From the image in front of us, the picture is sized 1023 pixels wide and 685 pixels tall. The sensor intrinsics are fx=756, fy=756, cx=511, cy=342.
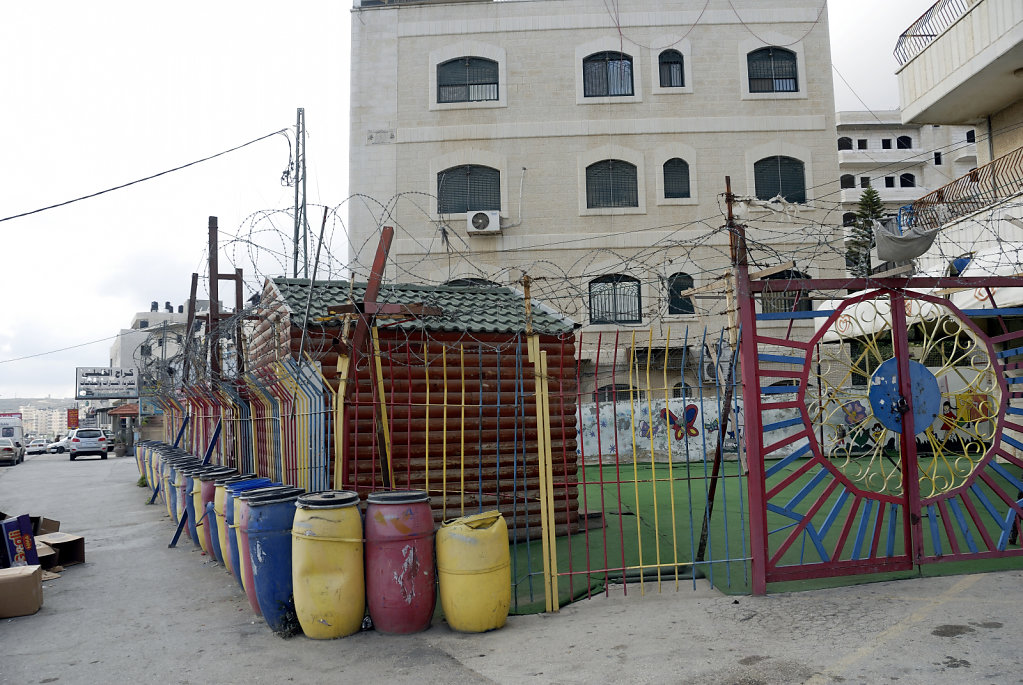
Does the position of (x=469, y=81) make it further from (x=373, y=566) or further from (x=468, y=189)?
(x=373, y=566)

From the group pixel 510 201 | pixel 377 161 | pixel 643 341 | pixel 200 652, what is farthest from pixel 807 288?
pixel 377 161

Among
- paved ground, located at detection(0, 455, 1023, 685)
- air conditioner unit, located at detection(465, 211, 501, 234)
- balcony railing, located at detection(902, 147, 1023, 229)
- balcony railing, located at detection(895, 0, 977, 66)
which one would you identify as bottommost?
paved ground, located at detection(0, 455, 1023, 685)

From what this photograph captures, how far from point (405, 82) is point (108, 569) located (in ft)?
51.2

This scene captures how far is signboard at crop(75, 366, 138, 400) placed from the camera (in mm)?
52438

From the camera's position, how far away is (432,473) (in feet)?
30.9

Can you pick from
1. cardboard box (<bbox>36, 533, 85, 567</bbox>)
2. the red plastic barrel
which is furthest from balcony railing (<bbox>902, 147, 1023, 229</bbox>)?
cardboard box (<bbox>36, 533, 85, 567</bbox>)

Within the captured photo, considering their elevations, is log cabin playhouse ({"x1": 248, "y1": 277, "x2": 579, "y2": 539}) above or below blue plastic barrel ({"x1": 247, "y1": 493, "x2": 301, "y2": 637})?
above

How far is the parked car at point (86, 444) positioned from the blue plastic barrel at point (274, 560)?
39.6 m

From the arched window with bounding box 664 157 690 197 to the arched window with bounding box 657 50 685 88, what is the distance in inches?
86.4

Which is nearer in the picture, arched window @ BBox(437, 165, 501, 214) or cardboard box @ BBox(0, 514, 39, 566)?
cardboard box @ BBox(0, 514, 39, 566)

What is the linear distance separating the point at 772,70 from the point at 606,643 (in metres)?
19.3

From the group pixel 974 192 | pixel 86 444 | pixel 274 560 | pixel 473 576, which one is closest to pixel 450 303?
pixel 274 560

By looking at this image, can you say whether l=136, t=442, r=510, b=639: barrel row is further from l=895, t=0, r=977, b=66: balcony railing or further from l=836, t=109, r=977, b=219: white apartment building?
l=836, t=109, r=977, b=219: white apartment building

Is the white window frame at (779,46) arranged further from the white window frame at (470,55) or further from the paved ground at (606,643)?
the paved ground at (606,643)
